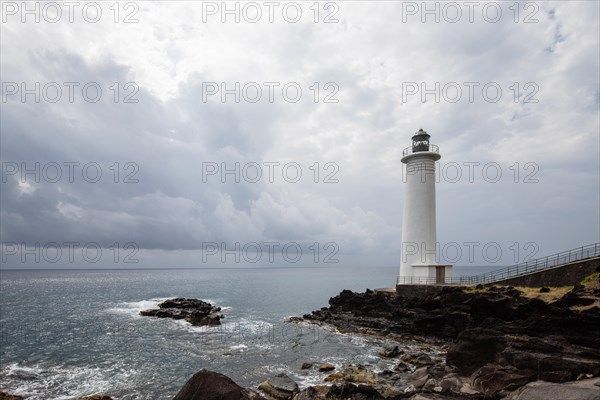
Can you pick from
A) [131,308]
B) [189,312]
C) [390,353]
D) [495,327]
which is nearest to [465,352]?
[495,327]

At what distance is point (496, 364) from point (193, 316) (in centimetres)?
3151

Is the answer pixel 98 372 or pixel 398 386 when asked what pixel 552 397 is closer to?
pixel 398 386

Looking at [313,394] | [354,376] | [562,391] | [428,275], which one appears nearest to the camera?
[562,391]

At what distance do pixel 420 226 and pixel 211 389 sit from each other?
3147cm

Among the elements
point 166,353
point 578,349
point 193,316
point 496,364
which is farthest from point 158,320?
point 578,349

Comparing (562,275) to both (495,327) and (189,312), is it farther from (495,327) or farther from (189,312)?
(189,312)

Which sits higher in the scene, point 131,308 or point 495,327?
point 495,327

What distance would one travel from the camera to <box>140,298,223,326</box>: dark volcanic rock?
36281mm

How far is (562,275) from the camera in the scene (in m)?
29.2

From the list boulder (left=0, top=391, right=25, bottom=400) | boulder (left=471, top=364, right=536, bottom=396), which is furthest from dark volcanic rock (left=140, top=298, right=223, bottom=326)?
boulder (left=471, top=364, right=536, bottom=396)

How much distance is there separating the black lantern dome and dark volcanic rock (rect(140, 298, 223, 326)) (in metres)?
30.1

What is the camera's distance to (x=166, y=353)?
23734 millimetres

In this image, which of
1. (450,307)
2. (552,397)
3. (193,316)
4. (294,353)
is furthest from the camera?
(193,316)

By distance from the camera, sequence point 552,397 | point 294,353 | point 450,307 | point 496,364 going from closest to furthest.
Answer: point 552,397 → point 496,364 → point 294,353 → point 450,307
